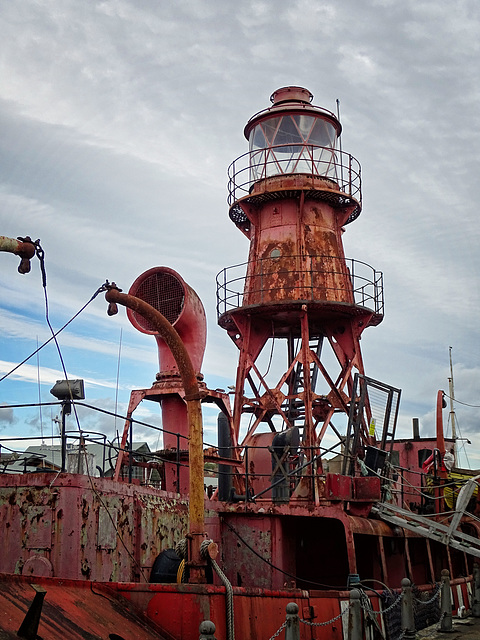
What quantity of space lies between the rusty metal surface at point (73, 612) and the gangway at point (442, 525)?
833cm

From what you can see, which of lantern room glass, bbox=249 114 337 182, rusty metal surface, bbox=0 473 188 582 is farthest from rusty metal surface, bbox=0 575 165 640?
lantern room glass, bbox=249 114 337 182

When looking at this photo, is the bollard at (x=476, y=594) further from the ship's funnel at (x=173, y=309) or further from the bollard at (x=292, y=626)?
the bollard at (x=292, y=626)

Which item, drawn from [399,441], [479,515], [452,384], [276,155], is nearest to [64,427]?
[479,515]

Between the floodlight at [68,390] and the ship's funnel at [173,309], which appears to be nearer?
the floodlight at [68,390]

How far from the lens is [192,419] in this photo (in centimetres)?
1087

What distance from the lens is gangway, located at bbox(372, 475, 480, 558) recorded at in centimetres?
1625

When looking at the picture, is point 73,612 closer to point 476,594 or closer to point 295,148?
point 476,594

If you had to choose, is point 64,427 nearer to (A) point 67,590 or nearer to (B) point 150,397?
(A) point 67,590

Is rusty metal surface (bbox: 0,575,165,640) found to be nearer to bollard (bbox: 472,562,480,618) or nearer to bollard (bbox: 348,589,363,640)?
bollard (bbox: 348,589,363,640)

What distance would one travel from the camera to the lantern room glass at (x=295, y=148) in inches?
949

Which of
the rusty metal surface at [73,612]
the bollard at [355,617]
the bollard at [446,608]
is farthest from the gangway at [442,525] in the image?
the rusty metal surface at [73,612]

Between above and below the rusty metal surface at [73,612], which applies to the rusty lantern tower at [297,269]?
above

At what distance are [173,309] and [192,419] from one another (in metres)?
9.41

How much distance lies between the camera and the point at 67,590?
903cm
